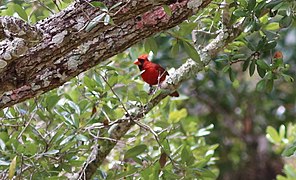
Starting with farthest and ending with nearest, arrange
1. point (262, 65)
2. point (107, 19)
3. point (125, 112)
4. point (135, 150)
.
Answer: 1. point (125, 112)
2. point (135, 150)
3. point (262, 65)
4. point (107, 19)

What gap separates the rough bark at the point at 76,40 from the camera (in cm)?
108

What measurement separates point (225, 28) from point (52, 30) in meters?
0.55

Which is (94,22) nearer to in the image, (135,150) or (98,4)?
(98,4)

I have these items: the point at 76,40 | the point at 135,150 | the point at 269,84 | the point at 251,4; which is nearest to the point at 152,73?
the point at 135,150

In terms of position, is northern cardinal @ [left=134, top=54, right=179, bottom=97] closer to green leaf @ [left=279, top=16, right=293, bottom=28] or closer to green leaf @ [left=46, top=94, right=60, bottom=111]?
green leaf @ [left=46, top=94, right=60, bottom=111]

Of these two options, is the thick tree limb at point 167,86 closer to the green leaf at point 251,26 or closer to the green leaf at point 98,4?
the green leaf at point 251,26

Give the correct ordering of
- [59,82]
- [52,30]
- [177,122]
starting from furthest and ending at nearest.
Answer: [177,122] → [59,82] → [52,30]

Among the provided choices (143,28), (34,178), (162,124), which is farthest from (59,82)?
(162,124)

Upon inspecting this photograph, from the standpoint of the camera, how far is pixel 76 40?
109 cm

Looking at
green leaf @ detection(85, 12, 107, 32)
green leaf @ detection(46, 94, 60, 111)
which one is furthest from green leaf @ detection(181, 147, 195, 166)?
green leaf @ detection(85, 12, 107, 32)

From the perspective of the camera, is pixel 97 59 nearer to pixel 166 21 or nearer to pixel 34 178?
pixel 166 21

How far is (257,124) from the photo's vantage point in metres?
3.32

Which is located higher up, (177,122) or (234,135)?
(177,122)

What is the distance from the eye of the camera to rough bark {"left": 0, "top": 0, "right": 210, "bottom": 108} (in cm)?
108
